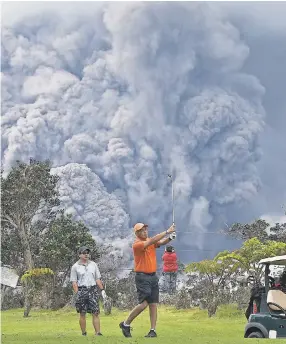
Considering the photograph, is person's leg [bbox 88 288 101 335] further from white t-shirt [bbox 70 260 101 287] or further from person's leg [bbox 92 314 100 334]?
white t-shirt [bbox 70 260 101 287]

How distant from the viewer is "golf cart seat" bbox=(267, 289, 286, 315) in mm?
9271

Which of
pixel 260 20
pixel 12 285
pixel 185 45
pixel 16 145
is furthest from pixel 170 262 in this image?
pixel 185 45

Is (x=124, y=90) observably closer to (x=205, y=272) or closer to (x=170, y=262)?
(x=205, y=272)

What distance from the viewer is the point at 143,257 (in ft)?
30.8

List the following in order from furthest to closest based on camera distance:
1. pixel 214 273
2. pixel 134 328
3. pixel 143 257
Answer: pixel 214 273 → pixel 134 328 → pixel 143 257

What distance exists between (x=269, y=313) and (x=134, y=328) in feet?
18.0

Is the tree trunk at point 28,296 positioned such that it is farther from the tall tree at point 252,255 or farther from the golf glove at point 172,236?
the golf glove at point 172,236

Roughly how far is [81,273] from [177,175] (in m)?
45.4

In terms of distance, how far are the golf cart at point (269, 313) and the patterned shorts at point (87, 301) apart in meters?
2.07

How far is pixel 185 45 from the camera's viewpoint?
59812 millimetres

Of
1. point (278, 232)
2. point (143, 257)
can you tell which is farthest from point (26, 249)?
point (143, 257)

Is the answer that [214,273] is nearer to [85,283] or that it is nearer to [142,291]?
[85,283]

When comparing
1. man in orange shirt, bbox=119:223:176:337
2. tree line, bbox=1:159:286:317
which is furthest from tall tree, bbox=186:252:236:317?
man in orange shirt, bbox=119:223:176:337

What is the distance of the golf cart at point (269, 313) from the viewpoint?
9102 millimetres
